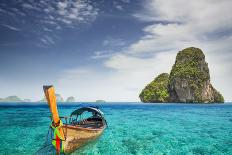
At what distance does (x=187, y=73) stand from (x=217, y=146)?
127m

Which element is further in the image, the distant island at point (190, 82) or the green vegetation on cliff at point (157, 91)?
the green vegetation on cliff at point (157, 91)

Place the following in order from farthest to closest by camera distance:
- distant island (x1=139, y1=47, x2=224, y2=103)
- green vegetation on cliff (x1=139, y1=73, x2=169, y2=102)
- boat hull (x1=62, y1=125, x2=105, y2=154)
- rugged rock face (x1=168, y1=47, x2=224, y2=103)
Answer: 1. green vegetation on cliff (x1=139, y1=73, x2=169, y2=102)
2. distant island (x1=139, y1=47, x2=224, y2=103)
3. rugged rock face (x1=168, y1=47, x2=224, y2=103)
4. boat hull (x1=62, y1=125, x2=105, y2=154)

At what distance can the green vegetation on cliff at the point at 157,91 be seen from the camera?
160m

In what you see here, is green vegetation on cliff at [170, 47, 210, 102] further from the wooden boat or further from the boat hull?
the wooden boat

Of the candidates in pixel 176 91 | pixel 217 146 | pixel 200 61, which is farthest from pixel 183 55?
pixel 217 146

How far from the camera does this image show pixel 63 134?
1335 centimetres

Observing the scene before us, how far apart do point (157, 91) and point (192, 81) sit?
1368 inches

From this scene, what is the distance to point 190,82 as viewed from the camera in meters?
138

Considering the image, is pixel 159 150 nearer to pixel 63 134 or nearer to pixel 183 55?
pixel 63 134

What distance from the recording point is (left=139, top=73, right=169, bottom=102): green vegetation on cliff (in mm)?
159750

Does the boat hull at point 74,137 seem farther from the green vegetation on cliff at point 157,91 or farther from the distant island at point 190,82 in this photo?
the green vegetation on cliff at point 157,91

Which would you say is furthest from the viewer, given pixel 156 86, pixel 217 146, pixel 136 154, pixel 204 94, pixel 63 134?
pixel 156 86

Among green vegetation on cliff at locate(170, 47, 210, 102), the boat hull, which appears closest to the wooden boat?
the boat hull

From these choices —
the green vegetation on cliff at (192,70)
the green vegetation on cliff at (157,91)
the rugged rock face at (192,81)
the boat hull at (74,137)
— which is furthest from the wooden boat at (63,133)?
the green vegetation on cliff at (157,91)
